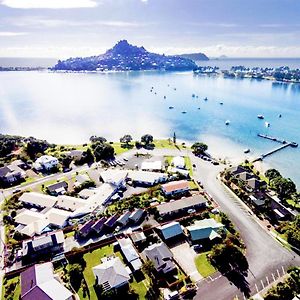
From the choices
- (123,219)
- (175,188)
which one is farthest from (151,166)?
(123,219)

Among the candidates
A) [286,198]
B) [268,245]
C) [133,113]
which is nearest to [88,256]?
[268,245]

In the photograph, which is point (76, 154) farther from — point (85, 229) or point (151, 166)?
point (85, 229)

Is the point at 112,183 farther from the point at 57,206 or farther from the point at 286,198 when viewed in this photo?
the point at 286,198

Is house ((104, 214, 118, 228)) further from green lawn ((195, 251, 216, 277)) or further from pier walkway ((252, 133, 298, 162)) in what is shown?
pier walkway ((252, 133, 298, 162))

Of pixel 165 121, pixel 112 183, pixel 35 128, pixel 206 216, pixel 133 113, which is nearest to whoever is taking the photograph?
pixel 206 216

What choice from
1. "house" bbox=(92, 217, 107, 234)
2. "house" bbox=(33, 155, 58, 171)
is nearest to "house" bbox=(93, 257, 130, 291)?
"house" bbox=(92, 217, 107, 234)
